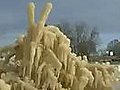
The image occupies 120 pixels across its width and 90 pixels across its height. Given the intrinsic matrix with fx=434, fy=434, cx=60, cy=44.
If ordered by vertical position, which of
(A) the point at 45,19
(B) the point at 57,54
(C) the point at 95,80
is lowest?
(C) the point at 95,80

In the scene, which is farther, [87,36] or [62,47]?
[87,36]

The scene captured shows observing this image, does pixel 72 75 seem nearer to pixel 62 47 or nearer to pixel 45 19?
pixel 62 47

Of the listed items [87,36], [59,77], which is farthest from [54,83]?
[87,36]

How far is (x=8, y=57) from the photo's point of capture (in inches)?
202

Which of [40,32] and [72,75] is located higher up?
[40,32]

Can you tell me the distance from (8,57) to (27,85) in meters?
0.59

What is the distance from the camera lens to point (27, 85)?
4.69m

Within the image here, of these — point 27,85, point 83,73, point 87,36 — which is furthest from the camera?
point 87,36

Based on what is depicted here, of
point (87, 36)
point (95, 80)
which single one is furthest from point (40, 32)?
point (87, 36)

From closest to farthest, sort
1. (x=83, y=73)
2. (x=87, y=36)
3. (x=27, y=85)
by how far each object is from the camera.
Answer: (x=27, y=85), (x=83, y=73), (x=87, y=36)

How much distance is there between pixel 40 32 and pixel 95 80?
1004mm

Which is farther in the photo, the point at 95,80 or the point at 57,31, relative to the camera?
the point at 95,80

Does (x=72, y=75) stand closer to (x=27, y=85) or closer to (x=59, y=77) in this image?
(x=59, y=77)

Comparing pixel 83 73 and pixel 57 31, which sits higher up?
pixel 57 31
